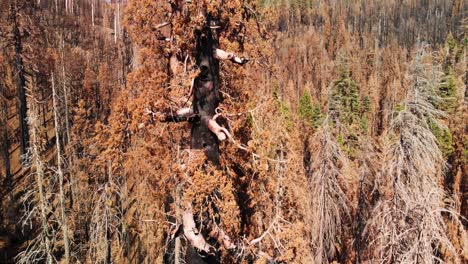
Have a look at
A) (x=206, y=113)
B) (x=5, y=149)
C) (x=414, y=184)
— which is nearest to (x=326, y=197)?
(x=414, y=184)

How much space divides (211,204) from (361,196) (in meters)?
11.8

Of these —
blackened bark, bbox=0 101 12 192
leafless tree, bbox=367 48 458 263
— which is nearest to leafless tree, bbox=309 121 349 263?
leafless tree, bbox=367 48 458 263

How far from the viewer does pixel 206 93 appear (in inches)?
193

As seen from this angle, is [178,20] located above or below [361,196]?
above

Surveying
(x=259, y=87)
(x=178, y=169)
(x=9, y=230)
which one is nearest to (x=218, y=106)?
(x=178, y=169)

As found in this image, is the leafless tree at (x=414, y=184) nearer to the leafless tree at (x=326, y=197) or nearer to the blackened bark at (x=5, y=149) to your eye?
the leafless tree at (x=326, y=197)

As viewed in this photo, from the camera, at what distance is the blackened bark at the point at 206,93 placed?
477 cm

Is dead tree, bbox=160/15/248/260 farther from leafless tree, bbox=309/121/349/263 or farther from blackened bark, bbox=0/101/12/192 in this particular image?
blackened bark, bbox=0/101/12/192

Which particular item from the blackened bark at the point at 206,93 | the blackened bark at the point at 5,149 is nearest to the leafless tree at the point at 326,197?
the blackened bark at the point at 206,93

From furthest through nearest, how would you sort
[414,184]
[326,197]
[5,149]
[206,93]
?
[5,149]
[326,197]
[414,184]
[206,93]

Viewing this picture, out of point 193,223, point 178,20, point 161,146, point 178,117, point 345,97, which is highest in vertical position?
point 178,20

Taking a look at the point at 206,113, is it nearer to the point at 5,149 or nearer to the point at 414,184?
the point at 414,184

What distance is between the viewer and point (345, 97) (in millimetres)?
51531

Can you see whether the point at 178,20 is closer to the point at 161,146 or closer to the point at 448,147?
the point at 161,146
